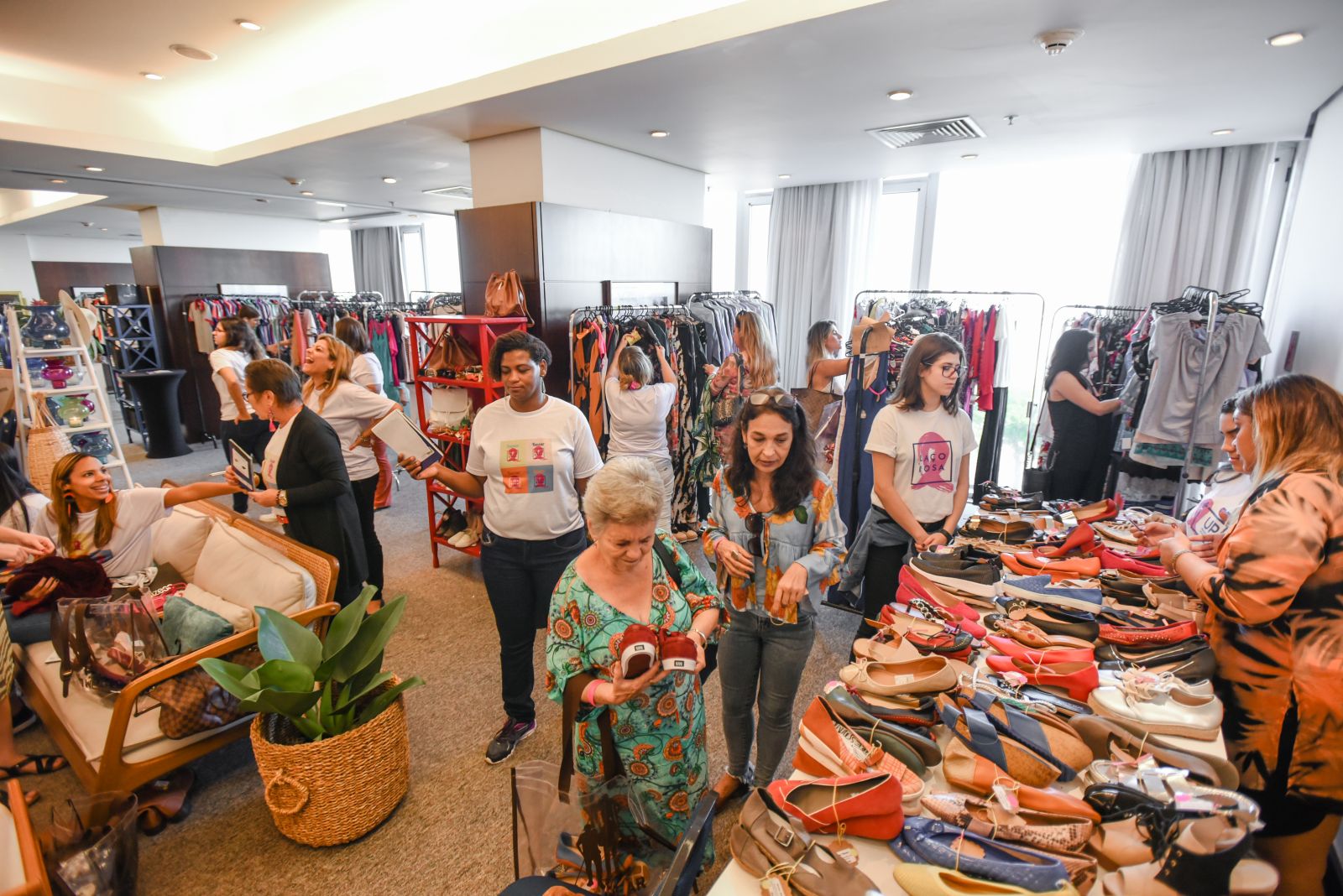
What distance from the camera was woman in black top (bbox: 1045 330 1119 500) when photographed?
3.56m

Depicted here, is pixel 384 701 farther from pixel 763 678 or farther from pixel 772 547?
pixel 772 547

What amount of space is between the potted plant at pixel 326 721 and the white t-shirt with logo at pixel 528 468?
19.5 inches

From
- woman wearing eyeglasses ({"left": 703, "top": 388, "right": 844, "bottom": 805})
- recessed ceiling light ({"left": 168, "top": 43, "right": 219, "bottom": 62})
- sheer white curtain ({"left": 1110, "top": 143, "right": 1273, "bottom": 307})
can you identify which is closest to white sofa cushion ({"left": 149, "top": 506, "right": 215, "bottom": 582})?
woman wearing eyeglasses ({"left": 703, "top": 388, "right": 844, "bottom": 805})

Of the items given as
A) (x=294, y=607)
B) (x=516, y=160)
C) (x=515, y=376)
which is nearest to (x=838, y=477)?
(x=515, y=376)

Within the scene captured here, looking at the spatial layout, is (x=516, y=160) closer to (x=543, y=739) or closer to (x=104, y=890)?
(x=543, y=739)

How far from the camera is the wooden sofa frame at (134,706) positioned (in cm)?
189

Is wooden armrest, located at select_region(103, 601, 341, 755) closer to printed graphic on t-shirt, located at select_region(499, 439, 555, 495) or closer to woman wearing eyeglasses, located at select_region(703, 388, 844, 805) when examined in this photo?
printed graphic on t-shirt, located at select_region(499, 439, 555, 495)

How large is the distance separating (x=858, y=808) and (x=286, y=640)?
188 centimetres

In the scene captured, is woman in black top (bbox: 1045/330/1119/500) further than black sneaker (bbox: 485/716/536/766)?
Result: Yes

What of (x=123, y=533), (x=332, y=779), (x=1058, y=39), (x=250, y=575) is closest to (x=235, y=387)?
(x=123, y=533)

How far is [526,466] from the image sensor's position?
2197mm

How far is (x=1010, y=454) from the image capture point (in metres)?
6.21

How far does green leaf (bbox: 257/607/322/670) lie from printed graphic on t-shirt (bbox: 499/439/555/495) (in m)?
0.81

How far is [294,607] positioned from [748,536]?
1815 mm
